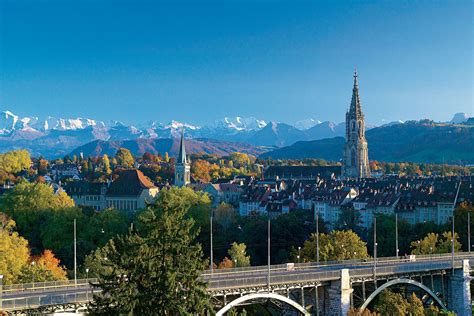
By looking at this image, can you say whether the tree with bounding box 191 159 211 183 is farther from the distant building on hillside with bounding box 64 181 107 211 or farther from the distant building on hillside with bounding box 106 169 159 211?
the distant building on hillside with bounding box 106 169 159 211

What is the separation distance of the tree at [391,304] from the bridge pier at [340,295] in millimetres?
3913

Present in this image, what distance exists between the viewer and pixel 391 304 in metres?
53.1

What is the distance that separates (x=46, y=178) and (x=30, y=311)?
443 feet

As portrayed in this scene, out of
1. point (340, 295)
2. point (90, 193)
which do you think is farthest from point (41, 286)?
point (90, 193)

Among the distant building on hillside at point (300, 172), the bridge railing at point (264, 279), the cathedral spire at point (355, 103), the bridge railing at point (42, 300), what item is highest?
the cathedral spire at point (355, 103)

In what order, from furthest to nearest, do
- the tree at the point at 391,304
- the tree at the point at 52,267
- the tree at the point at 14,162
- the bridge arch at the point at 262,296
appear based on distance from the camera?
the tree at the point at 14,162, the tree at the point at 52,267, the tree at the point at 391,304, the bridge arch at the point at 262,296

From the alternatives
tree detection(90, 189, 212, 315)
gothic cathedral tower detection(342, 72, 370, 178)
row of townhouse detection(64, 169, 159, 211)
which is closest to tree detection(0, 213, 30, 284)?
tree detection(90, 189, 212, 315)

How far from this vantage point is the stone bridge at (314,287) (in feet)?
127

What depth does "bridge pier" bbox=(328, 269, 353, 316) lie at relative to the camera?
163ft

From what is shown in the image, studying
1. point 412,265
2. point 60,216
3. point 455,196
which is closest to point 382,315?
point 412,265

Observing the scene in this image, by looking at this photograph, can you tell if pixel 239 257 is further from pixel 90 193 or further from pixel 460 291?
pixel 90 193

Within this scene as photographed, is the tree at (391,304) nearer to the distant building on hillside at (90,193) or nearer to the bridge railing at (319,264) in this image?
the bridge railing at (319,264)

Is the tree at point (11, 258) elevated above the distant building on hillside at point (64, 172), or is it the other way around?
the distant building on hillside at point (64, 172)

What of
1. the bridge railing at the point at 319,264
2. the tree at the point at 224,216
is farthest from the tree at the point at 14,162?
the bridge railing at the point at 319,264
